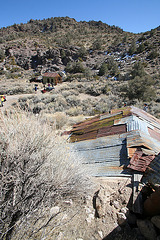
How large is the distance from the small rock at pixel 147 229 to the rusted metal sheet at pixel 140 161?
0.98 metres

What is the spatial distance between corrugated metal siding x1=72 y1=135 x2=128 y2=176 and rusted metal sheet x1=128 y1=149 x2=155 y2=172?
9.4 inches

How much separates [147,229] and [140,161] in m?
1.32

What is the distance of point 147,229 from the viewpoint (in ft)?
5.63

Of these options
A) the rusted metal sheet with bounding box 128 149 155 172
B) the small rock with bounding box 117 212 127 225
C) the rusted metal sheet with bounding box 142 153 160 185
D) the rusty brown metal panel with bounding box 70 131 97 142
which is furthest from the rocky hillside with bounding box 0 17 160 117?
the small rock with bounding box 117 212 127 225

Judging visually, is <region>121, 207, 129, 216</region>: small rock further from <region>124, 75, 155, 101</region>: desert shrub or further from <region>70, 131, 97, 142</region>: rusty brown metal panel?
<region>124, 75, 155, 101</region>: desert shrub

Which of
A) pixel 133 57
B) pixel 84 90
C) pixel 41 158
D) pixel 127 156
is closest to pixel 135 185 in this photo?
pixel 127 156

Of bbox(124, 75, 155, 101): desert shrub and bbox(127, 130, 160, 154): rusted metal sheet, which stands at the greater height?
bbox(124, 75, 155, 101): desert shrub

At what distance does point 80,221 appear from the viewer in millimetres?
2141

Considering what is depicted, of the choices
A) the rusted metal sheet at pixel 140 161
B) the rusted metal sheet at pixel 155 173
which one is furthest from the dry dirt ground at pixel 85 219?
the rusted metal sheet at pixel 155 173

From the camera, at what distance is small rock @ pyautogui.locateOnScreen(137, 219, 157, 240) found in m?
1.65

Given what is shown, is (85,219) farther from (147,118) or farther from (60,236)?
(147,118)

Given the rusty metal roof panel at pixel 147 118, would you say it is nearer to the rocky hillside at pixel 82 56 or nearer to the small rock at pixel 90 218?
the small rock at pixel 90 218

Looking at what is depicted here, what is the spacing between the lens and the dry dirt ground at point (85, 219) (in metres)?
1.81

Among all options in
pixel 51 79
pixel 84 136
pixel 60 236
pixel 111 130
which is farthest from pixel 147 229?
pixel 51 79
